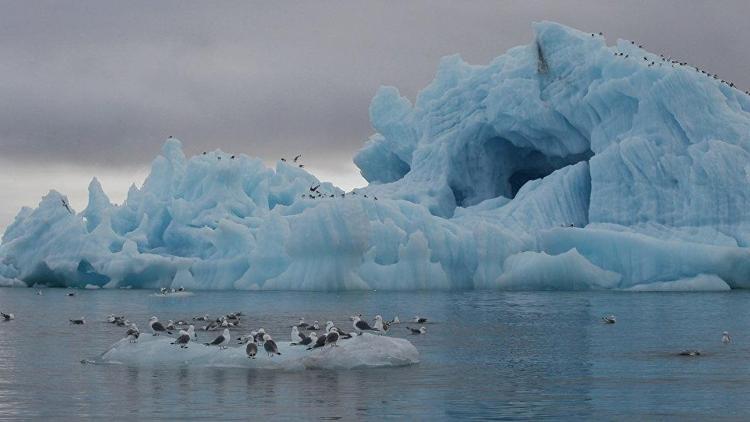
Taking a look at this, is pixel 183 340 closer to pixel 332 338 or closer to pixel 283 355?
pixel 283 355

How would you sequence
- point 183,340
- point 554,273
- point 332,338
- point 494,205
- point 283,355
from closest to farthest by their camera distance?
point 283,355 < point 332,338 < point 183,340 < point 554,273 < point 494,205

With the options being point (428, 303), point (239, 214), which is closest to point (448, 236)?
point (428, 303)

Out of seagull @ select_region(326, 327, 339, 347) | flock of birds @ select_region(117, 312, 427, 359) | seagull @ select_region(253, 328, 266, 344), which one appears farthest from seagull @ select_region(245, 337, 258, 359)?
seagull @ select_region(326, 327, 339, 347)

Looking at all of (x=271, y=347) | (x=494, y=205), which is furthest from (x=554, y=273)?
(x=271, y=347)

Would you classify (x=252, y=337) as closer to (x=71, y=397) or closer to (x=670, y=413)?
(x=71, y=397)

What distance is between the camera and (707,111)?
60000 millimetres

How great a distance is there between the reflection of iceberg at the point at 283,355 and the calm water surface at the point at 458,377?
53cm

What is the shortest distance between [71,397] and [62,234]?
54.5m

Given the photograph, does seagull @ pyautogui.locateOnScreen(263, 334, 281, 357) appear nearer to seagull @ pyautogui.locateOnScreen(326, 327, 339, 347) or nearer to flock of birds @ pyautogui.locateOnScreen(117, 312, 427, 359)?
flock of birds @ pyautogui.locateOnScreen(117, 312, 427, 359)

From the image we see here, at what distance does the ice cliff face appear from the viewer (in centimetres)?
5803

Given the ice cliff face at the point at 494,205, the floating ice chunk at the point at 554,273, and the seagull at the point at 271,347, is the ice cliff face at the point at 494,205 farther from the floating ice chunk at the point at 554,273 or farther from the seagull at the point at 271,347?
the seagull at the point at 271,347

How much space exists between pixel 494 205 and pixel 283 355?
1807 inches

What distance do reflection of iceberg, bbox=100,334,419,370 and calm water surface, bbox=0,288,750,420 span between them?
53 cm

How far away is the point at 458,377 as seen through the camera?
22.2 m
